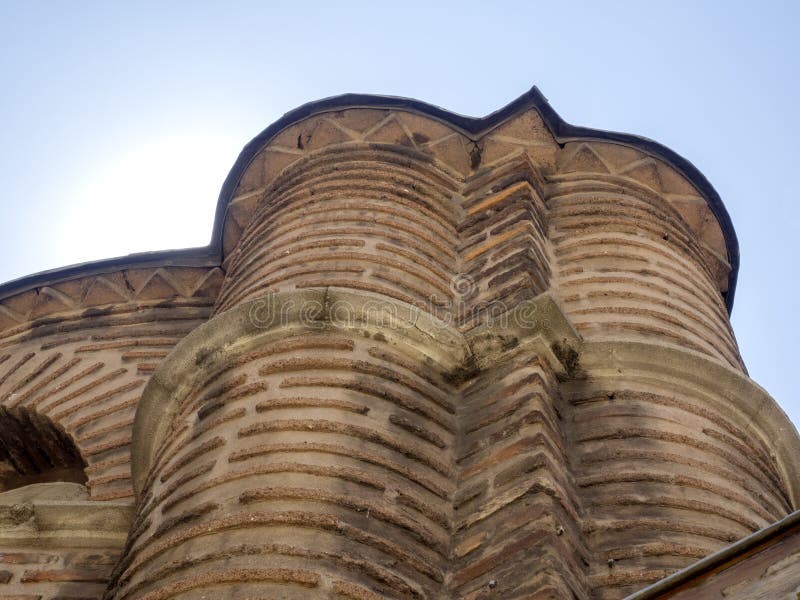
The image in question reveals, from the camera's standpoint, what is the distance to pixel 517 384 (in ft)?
15.9

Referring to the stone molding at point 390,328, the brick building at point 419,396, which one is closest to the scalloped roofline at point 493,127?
the brick building at point 419,396

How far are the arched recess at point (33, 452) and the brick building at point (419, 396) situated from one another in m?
0.02

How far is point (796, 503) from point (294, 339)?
2599mm

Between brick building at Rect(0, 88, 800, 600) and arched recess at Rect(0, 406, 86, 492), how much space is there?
20mm

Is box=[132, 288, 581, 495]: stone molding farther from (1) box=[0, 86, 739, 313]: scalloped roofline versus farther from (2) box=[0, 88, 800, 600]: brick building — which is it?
(1) box=[0, 86, 739, 313]: scalloped roofline

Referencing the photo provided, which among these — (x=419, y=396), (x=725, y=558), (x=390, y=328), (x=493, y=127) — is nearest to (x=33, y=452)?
(x=390, y=328)

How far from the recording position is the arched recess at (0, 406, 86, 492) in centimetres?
706

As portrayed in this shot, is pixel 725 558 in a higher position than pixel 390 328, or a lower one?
lower

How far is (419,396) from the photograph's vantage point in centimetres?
488

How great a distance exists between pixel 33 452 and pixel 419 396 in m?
3.59

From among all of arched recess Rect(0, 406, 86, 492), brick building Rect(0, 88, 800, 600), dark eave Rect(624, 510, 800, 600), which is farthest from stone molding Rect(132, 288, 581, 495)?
dark eave Rect(624, 510, 800, 600)

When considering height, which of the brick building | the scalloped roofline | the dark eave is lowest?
the dark eave

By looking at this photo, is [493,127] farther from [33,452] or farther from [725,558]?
[725,558]

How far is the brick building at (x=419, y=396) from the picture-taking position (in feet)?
13.0
